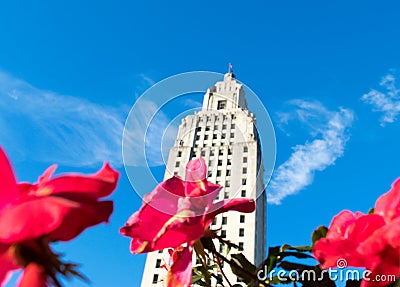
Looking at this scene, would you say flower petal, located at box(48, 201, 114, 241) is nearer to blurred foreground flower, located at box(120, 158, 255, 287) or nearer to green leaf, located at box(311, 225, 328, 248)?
blurred foreground flower, located at box(120, 158, 255, 287)

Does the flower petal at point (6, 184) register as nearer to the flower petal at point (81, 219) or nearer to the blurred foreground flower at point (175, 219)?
the flower petal at point (81, 219)

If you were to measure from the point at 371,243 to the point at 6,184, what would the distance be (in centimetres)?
30

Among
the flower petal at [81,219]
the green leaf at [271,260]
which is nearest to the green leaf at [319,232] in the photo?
the green leaf at [271,260]

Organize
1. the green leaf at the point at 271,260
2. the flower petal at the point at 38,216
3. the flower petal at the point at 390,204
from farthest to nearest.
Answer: the green leaf at the point at 271,260 → the flower petal at the point at 390,204 → the flower petal at the point at 38,216

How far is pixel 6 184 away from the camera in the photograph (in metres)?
0.26

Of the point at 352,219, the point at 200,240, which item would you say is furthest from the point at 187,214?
the point at 352,219

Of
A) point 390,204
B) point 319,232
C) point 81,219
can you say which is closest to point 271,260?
point 319,232

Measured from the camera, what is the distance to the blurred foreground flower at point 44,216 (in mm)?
237

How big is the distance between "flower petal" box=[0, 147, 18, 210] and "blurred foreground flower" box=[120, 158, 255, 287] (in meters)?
0.15

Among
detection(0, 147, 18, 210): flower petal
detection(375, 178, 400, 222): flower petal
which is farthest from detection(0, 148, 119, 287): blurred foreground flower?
detection(375, 178, 400, 222): flower petal

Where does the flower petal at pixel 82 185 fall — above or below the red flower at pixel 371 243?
below

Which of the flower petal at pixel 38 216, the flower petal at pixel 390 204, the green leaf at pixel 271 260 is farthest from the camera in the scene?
the green leaf at pixel 271 260

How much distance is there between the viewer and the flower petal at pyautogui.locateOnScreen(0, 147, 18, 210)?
10.1 inches

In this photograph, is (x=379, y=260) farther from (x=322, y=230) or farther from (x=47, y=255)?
(x=47, y=255)
